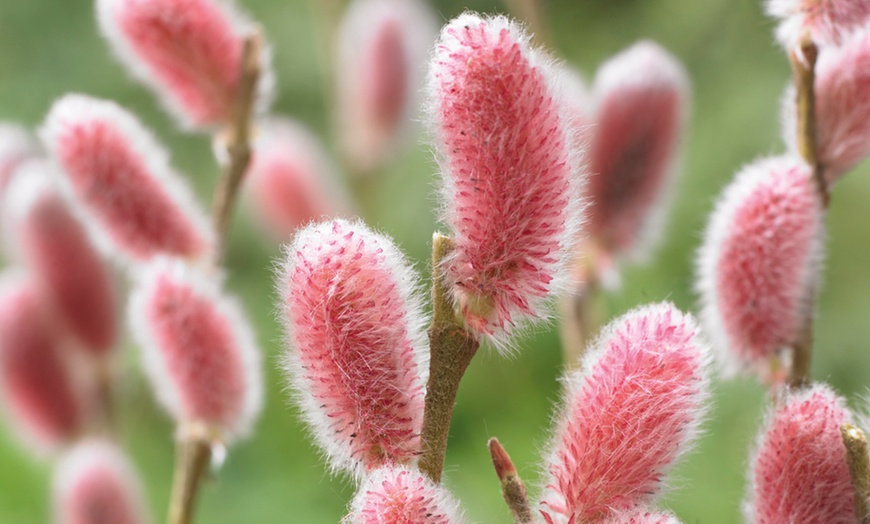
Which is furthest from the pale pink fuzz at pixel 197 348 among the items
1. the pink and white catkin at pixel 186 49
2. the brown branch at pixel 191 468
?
the pink and white catkin at pixel 186 49

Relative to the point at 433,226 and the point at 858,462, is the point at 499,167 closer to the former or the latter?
the point at 858,462

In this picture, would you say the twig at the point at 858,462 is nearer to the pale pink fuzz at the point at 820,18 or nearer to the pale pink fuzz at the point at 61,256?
the pale pink fuzz at the point at 820,18

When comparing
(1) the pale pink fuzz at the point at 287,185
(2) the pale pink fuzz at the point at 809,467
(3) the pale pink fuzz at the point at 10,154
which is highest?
(1) the pale pink fuzz at the point at 287,185

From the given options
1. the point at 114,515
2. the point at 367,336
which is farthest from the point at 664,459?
the point at 114,515

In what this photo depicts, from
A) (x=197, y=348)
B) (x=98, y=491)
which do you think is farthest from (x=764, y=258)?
(x=98, y=491)

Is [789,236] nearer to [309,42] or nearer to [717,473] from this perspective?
[717,473]
